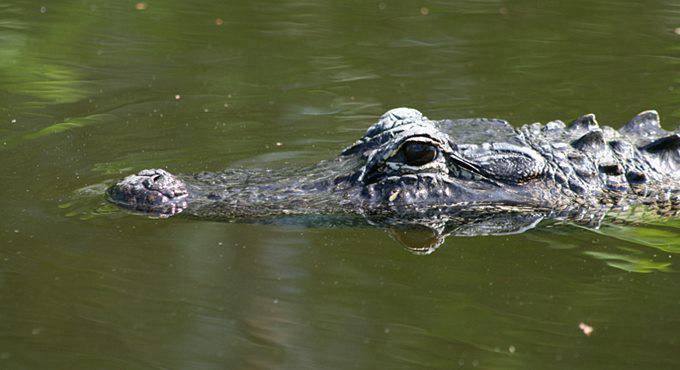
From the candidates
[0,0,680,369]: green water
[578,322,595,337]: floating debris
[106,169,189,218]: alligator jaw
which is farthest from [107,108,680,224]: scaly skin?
[578,322,595,337]: floating debris

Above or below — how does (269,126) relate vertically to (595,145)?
below

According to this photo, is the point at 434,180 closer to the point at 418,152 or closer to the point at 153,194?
the point at 418,152

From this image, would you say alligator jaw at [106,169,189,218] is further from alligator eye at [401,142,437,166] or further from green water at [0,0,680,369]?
alligator eye at [401,142,437,166]

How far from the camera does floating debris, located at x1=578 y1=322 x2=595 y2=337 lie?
480cm

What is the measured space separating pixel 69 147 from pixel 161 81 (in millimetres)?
2004

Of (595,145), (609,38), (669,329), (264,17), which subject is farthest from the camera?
(264,17)

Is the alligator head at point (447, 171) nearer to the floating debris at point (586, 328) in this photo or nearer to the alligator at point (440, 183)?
the alligator at point (440, 183)

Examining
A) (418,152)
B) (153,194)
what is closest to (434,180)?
(418,152)

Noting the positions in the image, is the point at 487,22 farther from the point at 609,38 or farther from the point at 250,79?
the point at 250,79

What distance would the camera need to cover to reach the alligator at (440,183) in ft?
20.1

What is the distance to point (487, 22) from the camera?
11812mm

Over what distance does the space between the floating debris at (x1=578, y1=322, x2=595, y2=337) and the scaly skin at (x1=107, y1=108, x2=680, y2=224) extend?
4.85 ft

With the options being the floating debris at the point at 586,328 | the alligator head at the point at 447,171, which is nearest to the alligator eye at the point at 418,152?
the alligator head at the point at 447,171

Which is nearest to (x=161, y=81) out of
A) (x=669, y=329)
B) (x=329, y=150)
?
(x=329, y=150)
